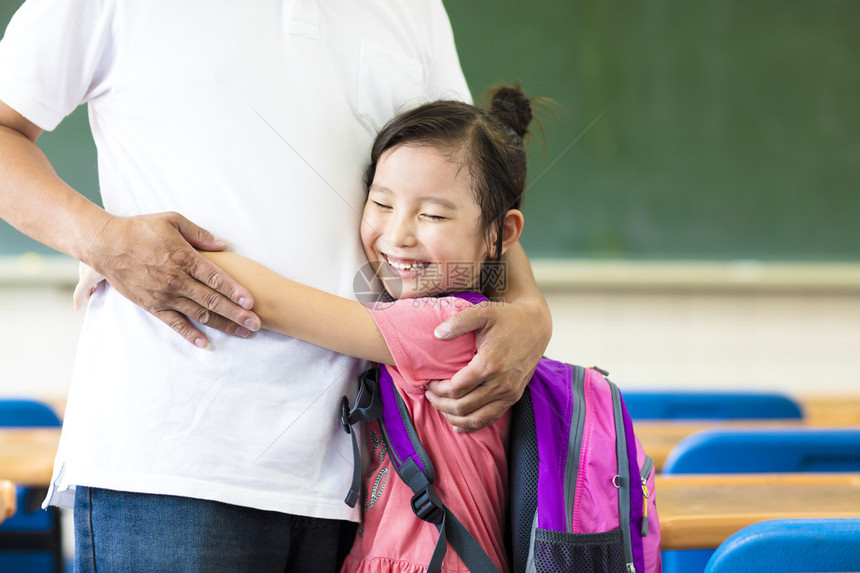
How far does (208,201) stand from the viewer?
94 centimetres

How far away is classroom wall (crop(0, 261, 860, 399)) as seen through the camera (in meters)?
3.27

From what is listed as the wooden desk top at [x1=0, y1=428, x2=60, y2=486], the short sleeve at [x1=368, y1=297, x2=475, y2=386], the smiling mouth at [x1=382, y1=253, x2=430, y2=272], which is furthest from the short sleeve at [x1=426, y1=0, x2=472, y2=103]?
the wooden desk top at [x1=0, y1=428, x2=60, y2=486]

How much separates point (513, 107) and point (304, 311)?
567 mm

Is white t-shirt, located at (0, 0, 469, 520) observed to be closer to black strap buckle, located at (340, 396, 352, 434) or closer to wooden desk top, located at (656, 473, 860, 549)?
black strap buckle, located at (340, 396, 352, 434)

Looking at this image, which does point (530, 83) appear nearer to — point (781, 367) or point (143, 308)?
point (781, 367)

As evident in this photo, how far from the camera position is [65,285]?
A: 10.1 ft

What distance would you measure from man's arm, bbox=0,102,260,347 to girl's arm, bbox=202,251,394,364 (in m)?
0.02

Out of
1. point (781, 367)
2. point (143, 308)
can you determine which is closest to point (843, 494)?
point (143, 308)

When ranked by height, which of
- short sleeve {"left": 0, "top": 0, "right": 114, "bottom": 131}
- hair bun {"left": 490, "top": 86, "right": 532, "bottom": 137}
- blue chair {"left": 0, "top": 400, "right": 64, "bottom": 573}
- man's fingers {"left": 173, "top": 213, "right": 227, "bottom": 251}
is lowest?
blue chair {"left": 0, "top": 400, "right": 64, "bottom": 573}

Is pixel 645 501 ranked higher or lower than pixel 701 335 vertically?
lower

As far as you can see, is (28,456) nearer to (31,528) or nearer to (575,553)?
(31,528)

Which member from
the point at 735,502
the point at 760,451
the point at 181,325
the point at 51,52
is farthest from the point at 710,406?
the point at 51,52

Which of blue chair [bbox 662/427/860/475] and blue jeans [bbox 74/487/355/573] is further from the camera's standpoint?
blue chair [bbox 662/427/860/475]

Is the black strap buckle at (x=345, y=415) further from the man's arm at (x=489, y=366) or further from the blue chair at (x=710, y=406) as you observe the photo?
the blue chair at (x=710, y=406)
